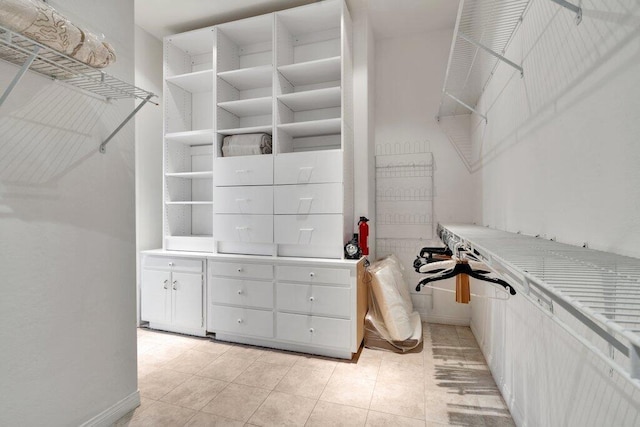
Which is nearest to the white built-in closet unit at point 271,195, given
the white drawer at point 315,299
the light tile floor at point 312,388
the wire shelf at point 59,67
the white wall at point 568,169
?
the white drawer at point 315,299

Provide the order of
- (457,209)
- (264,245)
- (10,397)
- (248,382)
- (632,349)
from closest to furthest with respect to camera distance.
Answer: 1. (632,349)
2. (10,397)
3. (248,382)
4. (264,245)
5. (457,209)

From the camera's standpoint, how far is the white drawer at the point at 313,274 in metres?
2.57

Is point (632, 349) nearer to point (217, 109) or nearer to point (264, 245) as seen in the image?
A: point (264, 245)

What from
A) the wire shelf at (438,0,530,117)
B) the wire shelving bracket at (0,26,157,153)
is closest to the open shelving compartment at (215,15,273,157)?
the wire shelving bracket at (0,26,157,153)

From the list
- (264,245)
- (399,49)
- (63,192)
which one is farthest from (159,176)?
(399,49)

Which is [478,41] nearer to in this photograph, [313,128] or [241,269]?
[313,128]

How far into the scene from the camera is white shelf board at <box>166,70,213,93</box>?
3.16m

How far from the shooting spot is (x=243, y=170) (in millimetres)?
2922

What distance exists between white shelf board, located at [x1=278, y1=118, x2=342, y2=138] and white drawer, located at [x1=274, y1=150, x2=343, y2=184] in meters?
0.27

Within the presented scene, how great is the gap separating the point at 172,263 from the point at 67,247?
159 centimetres

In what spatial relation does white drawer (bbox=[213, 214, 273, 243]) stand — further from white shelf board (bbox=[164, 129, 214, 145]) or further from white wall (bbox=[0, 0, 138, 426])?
white wall (bbox=[0, 0, 138, 426])

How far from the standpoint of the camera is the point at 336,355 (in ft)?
8.55

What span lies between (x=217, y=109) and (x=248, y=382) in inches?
94.9

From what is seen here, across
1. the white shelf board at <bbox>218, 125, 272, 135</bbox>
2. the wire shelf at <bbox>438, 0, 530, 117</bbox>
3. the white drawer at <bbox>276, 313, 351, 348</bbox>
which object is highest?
the wire shelf at <bbox>438, 0, 530, 117</bbox>
